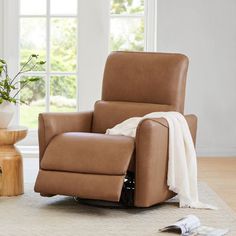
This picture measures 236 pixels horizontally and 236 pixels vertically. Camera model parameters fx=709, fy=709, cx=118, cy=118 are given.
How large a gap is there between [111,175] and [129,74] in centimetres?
95

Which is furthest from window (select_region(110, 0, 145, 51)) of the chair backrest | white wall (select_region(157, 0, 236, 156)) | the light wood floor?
the chair backrest

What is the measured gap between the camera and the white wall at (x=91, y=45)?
6.21 metres

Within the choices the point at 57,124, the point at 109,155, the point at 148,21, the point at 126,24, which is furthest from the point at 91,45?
the point at 109,155

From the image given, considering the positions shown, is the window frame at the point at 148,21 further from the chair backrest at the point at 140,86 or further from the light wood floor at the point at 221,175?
the chair backrest at the point at 140,86

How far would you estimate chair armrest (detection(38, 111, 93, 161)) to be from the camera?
4.20 meters

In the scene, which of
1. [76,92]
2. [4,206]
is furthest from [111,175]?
[76,92]

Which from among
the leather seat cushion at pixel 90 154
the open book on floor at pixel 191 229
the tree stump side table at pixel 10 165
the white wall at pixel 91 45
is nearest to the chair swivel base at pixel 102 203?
the leather seat cushion at pixel 90 154

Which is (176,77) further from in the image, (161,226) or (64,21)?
(64,21)

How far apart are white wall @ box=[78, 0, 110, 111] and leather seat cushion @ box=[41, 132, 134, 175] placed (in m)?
2.17

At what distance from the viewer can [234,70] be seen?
618 cm

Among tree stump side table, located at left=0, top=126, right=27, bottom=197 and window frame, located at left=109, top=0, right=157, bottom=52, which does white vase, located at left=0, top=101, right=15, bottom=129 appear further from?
window frame, located at left=109, top=0, right=157, bottom=52

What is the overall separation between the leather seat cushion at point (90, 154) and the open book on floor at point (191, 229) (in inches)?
17.4

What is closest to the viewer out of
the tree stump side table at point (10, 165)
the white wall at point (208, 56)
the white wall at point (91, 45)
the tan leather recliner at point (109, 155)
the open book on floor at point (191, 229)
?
the open book on floor at point (191, 229)

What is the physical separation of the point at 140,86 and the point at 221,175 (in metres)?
1.14
